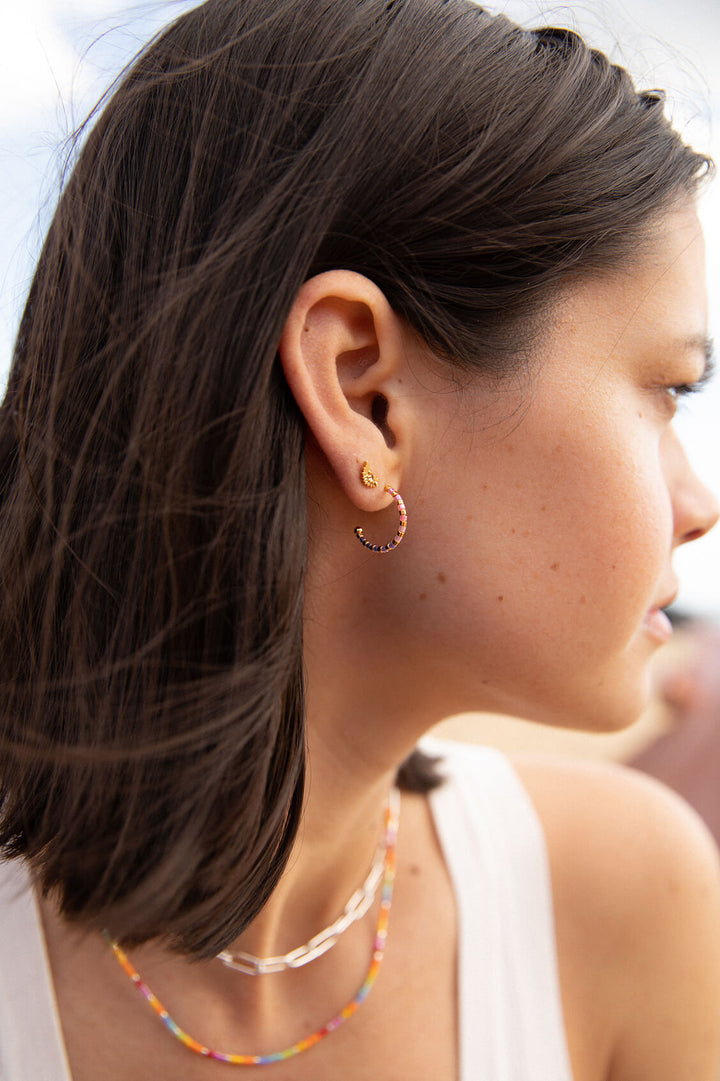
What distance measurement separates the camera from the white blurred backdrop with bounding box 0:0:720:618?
1.03 meters

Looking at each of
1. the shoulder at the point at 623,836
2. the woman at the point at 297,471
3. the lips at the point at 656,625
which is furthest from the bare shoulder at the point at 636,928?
the lips at the point at 656,625

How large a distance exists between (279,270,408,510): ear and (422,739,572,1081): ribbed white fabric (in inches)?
28.4

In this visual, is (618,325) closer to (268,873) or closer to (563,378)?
(563,378)

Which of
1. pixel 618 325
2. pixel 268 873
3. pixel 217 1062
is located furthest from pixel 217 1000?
pixel 618 325

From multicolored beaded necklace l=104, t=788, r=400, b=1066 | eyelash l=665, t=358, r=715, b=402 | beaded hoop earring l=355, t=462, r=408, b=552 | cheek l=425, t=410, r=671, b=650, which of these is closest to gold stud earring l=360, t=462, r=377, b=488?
beaded hoop earring l=355, t=462, r=408, b=552

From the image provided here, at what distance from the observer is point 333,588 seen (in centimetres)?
95

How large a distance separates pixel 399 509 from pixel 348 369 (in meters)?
0.17

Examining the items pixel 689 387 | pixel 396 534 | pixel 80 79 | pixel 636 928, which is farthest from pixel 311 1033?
pixel 80 79

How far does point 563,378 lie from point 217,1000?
0.93 m

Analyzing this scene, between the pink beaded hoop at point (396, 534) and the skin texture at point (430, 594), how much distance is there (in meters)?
0.01

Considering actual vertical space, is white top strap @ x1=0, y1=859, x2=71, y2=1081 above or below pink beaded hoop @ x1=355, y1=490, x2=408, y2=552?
below

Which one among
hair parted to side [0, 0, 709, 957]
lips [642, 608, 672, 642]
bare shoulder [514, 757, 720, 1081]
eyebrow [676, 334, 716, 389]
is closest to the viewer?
hair parted to side [0, 0, 709, 957]

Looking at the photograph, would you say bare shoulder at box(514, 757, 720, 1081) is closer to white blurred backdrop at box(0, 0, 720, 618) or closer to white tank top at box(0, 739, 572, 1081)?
white tank top at box(0, 739, 572, 1081)

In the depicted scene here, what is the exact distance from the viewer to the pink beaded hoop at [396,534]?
0.88 m
